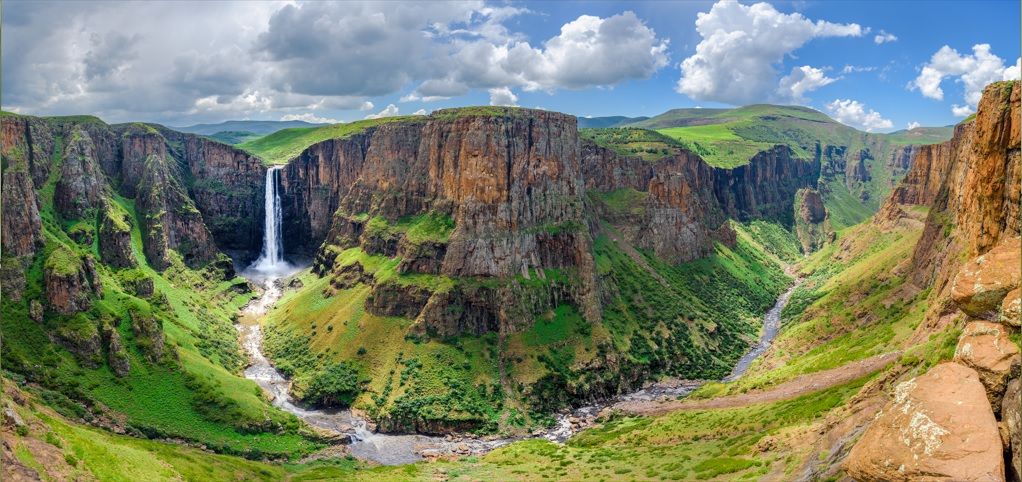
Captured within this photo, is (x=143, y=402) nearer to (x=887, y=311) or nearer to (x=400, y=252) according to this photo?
(x=400, y=252)

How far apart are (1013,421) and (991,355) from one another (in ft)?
13.1

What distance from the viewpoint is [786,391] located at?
9362cm

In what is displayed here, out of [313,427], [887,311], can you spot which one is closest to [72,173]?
[313,427]

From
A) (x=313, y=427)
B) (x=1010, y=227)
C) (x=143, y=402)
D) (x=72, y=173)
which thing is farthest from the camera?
(x=72, y=173)

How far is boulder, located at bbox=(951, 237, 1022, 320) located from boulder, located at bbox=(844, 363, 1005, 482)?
12.9 feet

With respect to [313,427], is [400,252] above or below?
above

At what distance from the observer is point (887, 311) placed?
117 meters

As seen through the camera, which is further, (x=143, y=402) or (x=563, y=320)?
(x=563, y=320)

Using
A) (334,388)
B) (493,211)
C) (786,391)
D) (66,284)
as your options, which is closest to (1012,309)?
(786,391)

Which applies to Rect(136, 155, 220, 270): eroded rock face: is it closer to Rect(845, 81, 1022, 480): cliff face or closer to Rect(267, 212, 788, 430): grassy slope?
Rect(267, 212, 788, 430): grassy slope

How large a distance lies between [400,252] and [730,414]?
278ft

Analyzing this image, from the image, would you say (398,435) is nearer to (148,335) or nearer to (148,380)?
(148,380)

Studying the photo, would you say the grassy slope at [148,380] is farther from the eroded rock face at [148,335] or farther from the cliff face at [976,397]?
the cliff face at [976,397]

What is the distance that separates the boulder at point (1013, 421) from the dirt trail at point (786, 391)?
179 feet
